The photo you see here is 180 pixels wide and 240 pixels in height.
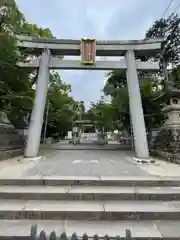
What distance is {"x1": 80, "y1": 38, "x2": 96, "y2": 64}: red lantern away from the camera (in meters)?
8.97

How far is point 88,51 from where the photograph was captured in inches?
354

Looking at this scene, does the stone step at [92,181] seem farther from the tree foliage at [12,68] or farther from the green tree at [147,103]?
the green tree at [147,103]

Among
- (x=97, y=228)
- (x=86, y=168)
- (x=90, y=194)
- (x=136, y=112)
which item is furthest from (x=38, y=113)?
(x=97, y=228)

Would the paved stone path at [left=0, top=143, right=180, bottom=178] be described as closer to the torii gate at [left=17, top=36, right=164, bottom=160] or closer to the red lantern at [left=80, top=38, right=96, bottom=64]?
the torii gate at [left=17, top=36, right=164, bottom=160]

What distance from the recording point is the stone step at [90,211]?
3389 millimetres

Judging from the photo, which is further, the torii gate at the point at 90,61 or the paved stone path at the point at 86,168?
the torii gate at the point at 90,61

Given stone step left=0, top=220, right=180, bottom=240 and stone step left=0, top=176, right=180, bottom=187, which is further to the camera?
stone step left=0, top=176, right=180, bottom=187

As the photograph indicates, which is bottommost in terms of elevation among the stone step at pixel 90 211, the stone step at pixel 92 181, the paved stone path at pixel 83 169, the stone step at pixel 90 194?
the stone step at pixel 90 211

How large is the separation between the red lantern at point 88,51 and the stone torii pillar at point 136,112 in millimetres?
1386

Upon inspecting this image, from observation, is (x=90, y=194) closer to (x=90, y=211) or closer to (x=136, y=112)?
(x=90, y=211)

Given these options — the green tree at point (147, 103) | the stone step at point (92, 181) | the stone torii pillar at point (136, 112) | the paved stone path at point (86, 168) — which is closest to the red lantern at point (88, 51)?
the stone torii pillar at point (136, 112)

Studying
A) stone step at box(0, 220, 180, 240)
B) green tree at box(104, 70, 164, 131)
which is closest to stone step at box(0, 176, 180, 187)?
stone step at box(0, 220, 180, 240)

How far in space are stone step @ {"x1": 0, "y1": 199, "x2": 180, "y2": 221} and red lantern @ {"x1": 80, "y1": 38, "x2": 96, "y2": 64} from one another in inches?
256

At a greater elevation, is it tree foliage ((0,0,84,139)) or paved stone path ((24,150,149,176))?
tree foliage ((0,0,84,139))
